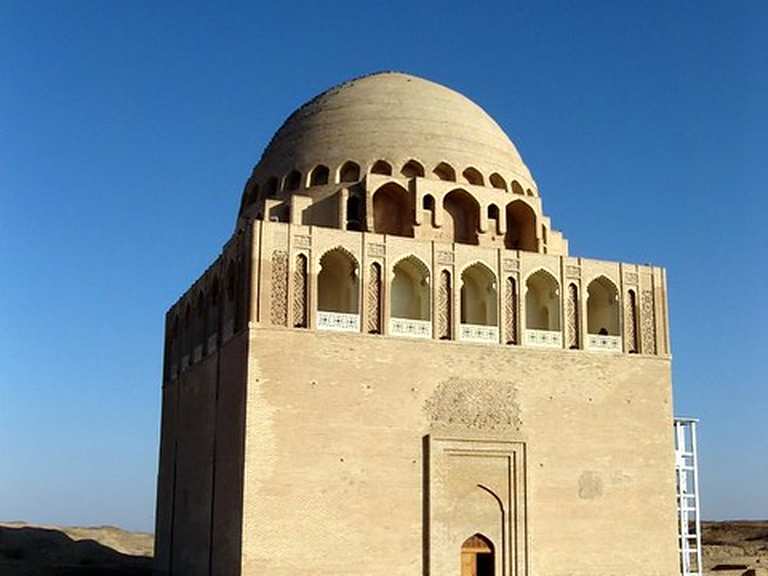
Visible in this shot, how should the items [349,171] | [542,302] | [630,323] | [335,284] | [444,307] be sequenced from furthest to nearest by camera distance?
[349,171], [542,302], [630,323], [335,284], [444,307]

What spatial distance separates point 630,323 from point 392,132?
20.7ft

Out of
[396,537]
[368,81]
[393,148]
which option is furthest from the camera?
[368,81]

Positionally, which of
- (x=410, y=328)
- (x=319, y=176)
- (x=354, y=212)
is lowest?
(x=410, y=328)

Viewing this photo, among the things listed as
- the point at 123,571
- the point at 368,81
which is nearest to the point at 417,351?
the point at 368,81

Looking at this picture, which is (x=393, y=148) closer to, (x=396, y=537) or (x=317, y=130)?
(x=317, y=130)

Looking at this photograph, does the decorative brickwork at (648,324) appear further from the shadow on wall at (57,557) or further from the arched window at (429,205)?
the shadow on wall at (57,557)

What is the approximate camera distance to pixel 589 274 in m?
18.6

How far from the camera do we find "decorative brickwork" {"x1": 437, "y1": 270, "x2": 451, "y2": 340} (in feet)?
56.5

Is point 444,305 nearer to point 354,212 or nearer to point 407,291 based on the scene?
point 407,291

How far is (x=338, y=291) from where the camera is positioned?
17938 millimetres

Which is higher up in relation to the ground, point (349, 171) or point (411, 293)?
point (349, 171)

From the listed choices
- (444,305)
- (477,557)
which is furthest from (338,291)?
(477,557)

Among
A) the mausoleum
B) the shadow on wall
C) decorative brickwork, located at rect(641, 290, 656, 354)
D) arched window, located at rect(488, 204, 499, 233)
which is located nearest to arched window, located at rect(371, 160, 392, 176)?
the mausoleum

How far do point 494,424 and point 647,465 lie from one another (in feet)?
10.4
